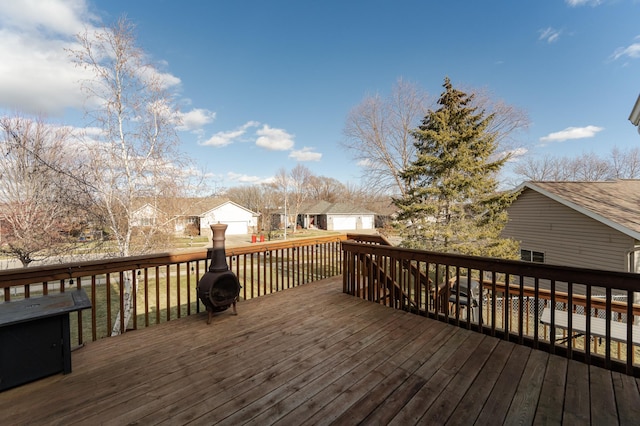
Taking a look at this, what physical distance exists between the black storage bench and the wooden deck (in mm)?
93

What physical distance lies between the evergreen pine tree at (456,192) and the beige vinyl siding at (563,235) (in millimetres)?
765

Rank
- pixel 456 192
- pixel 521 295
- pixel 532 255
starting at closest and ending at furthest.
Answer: pixel 521 295, pixel 456 192, pixel 532 255

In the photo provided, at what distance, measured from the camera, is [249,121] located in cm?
1467

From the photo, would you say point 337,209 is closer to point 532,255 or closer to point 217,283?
point 532,255

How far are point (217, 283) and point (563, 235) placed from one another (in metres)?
10.9

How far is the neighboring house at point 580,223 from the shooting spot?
7.35 m

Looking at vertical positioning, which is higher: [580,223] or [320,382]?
[580,223]

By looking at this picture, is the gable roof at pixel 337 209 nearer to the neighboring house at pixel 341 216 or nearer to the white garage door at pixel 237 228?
the neighboring house at pixel 341 216

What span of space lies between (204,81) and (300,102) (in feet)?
22.1

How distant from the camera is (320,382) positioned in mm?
2010

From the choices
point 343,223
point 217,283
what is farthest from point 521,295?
point 343,223

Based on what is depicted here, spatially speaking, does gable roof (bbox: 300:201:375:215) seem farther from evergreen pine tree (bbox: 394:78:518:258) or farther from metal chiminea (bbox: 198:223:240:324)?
metal chiminea (bbox: 198:223:240:324)

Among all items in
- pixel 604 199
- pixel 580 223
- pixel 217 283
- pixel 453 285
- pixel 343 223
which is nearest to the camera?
pixel 217 283

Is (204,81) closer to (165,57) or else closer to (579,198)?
(165,57)
